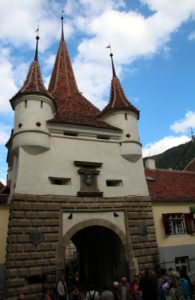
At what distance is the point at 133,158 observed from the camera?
1614 cm

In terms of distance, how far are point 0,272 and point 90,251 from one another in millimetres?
7193

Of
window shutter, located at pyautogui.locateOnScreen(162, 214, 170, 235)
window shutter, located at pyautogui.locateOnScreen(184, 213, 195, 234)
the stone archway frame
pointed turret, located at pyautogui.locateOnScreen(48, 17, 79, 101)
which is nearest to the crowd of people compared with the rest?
the stone archway frame

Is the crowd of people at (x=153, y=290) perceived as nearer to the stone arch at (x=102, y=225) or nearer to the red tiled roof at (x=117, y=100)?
the stone arch at (x=102, y=225)

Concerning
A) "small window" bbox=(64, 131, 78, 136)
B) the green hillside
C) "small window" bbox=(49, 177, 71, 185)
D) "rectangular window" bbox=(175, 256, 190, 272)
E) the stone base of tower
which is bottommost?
"rectangular window" bbox=(175, 256, 190, 272)

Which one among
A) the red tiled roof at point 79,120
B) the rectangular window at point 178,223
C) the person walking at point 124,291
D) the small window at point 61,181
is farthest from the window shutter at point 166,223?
the person walking at point 124,291

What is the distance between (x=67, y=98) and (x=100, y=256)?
10.4 m

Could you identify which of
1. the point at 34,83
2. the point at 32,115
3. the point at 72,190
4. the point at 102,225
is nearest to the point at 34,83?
the point at 34,83

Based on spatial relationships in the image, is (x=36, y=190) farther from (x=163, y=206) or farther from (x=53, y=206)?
(x=163, y=206)

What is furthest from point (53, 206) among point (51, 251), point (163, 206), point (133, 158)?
point (163, 206)

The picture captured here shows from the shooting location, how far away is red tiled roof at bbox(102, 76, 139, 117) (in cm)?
1728

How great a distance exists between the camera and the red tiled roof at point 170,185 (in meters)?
16.8

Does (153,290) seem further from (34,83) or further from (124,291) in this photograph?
(34,83)

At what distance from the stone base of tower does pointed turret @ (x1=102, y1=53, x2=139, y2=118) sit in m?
5.54

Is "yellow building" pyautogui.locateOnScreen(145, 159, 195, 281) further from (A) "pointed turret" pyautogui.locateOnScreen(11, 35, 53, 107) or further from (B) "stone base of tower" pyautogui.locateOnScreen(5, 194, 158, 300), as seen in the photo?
(A) "pointed turret" pyautogui.locateOnScreen(11, 35, 53, 107)
